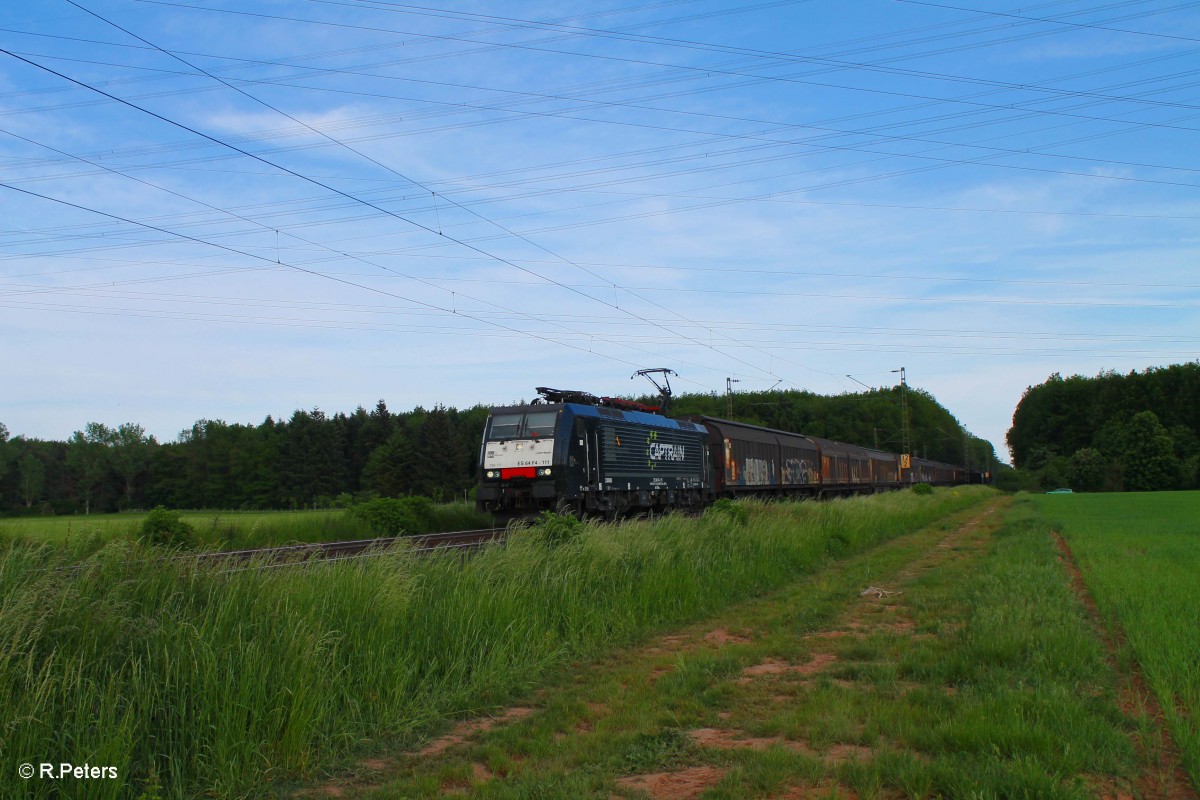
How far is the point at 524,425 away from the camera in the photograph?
22047 millimetres

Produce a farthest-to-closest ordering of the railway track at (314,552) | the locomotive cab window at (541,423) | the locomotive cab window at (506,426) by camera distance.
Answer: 1. the locomotive cab window at (506,426)
2. the locomotive cab window at (541,423)
3. the railway track at (314,552)

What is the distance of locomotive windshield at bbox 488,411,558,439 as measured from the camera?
21.6 metres

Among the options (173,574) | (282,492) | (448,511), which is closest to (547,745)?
(173,574)

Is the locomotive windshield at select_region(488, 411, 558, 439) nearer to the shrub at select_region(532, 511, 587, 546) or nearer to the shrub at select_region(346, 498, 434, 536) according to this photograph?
the shrub at select_region(346, 498, 434, 536)

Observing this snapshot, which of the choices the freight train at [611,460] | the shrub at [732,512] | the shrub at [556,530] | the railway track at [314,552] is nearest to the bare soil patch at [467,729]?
the railway track at [314,552]

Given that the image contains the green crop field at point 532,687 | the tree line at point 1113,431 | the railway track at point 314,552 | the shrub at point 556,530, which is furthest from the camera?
the tree line at point 1113,431

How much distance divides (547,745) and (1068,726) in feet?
10.8

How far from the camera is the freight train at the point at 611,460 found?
21406 mm

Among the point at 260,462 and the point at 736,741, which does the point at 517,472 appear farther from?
the point at 260,462

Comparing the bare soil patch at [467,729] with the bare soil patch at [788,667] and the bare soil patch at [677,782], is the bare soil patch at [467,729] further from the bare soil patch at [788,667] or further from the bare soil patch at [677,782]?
the bare soil patch at [788,667]

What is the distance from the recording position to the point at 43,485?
70.9 m

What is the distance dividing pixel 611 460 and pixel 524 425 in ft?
9.52

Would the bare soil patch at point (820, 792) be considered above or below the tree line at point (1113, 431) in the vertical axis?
below

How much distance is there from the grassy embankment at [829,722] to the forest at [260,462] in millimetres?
56224
